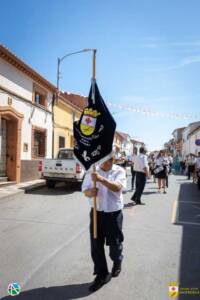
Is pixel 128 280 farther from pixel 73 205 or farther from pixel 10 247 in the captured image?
pixel 73 205

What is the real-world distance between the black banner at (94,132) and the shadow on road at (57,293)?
1.45 m

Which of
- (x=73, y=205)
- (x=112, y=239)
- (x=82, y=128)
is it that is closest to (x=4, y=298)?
(x=112, y=239)

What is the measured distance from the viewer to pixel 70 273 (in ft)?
12.8

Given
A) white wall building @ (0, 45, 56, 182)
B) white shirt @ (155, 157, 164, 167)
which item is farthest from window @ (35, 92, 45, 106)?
white shirt @ (155, 157, 164, 167)

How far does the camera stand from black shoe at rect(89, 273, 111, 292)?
3.44m

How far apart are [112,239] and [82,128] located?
143 centimetres

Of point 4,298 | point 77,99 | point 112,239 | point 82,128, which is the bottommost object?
point 4,298

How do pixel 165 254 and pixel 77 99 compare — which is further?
pixel 77 99

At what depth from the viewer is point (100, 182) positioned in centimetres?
345

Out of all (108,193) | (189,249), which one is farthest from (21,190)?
(108,193)

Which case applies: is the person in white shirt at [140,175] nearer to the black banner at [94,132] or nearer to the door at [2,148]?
the black banner at [94,132]

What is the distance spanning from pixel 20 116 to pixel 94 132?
10897mm

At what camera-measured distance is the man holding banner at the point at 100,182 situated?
349cm

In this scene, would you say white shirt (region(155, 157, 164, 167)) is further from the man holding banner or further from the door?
the man holding banner
